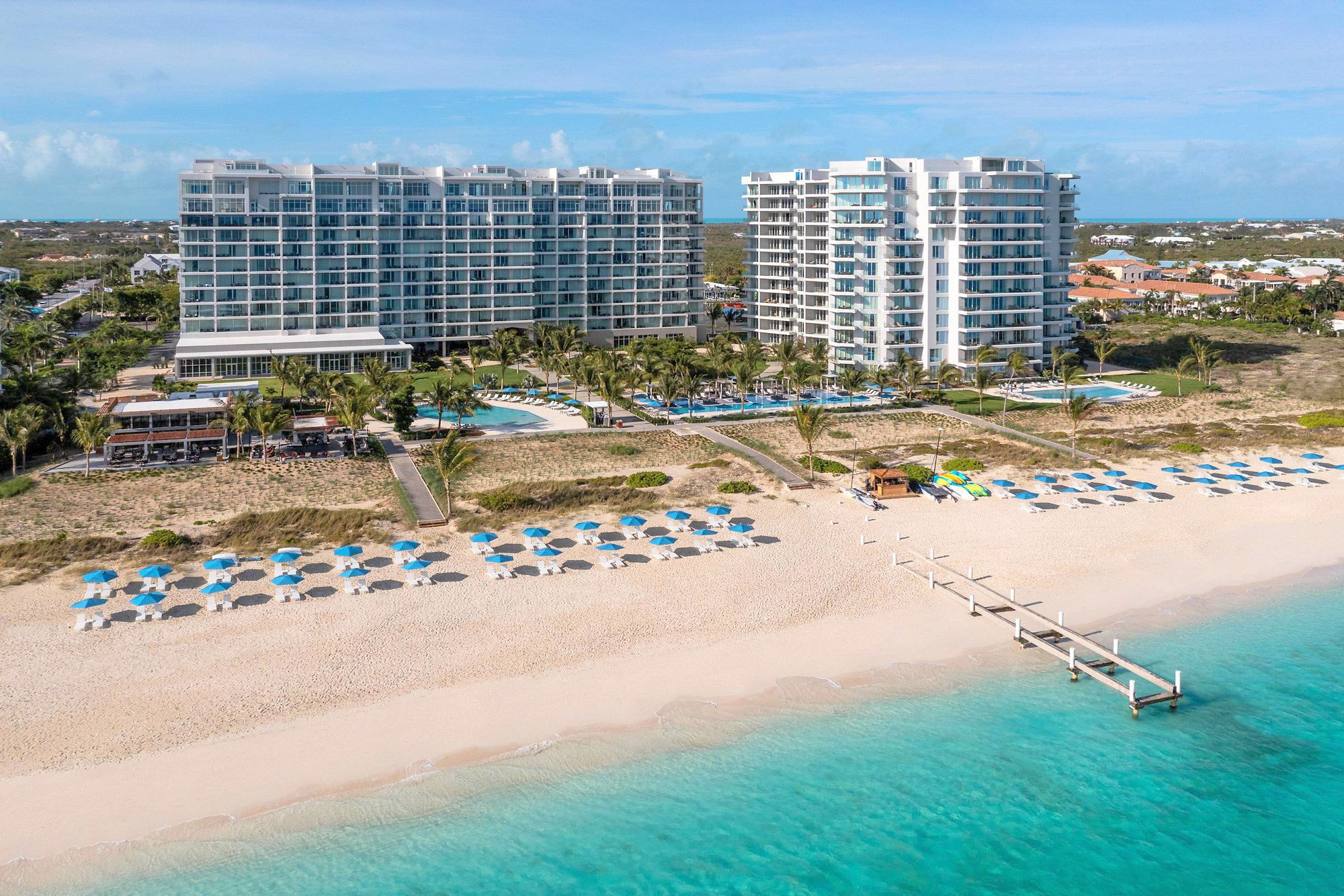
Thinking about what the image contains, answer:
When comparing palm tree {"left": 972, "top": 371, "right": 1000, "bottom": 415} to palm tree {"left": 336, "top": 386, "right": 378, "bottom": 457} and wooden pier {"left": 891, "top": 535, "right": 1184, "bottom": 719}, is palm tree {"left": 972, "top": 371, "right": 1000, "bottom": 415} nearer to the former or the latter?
wooden pier {"left": 891, "top": 535, "right": 1184, "bottom": 719}

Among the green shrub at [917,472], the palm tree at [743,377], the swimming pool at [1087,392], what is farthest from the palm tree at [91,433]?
the swimming pool at [1087,392]

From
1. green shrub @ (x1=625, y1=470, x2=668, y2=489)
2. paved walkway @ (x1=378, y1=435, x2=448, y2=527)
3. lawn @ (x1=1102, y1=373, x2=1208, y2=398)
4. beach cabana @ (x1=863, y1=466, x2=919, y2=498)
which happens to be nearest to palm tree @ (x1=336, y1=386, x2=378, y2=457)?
paved walkway @ (x1=378, y1=435, x2=448, y2=527)

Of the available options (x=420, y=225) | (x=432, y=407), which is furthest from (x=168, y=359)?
(x=432, y=407)

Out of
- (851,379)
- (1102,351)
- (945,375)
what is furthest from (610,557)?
(1102,351)

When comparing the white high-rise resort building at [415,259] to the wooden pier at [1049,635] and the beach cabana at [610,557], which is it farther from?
the wooden pier at [1049,635]

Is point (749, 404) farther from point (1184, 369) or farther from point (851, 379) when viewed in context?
point (1184, 369)

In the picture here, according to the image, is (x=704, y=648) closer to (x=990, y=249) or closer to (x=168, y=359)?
(x=990, y=249)
